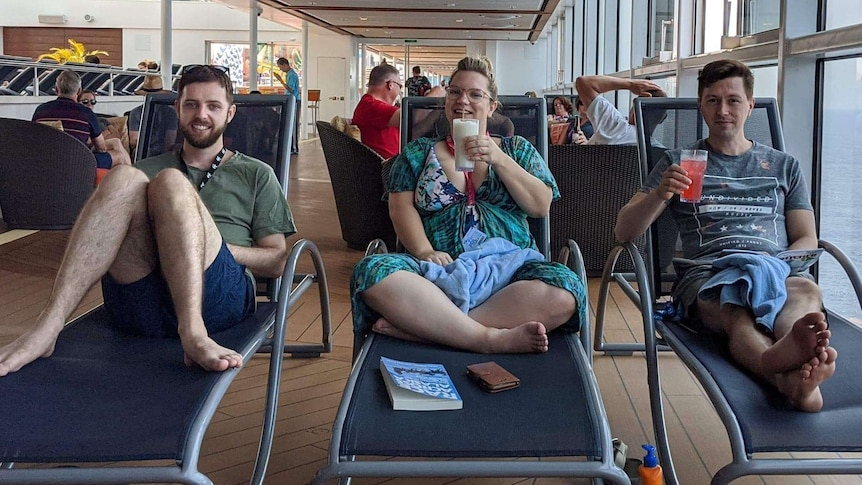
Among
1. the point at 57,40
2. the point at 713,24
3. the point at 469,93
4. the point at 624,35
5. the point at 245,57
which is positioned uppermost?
the point at 57,40

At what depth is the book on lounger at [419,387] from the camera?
1686mm

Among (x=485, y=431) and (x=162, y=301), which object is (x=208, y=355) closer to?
(x=162, y=301)

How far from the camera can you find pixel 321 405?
2648 mm

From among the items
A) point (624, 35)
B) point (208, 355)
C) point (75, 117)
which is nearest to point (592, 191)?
point (208, 355)

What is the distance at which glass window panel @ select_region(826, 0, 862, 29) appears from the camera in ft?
10.7

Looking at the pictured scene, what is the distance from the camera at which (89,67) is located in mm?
10852

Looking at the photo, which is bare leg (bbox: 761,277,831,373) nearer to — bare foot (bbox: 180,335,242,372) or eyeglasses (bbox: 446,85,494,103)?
eyeglasses (bbox: 446,85,494,103)

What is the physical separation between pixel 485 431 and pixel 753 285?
0.87 m

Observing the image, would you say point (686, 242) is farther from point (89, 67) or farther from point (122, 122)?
point (89, 67)

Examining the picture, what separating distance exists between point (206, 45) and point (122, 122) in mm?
16262

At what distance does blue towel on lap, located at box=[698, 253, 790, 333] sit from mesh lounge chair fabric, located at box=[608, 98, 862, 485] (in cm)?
12

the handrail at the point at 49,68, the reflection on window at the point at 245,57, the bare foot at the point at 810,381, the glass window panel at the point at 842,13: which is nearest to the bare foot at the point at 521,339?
the bare foot at the point at 810,381

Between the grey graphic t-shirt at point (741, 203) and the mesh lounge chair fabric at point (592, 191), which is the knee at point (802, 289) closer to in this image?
the grey graphic t-shirt at point (741, 203)

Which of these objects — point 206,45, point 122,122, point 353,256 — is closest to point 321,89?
point 206,45
